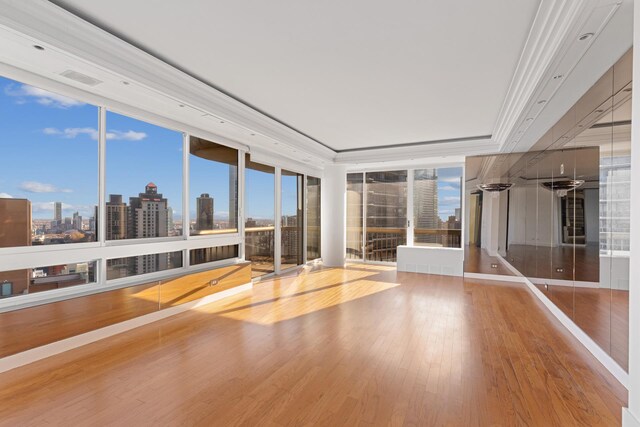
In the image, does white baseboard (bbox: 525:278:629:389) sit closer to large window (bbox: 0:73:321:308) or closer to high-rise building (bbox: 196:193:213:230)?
large window (bbox: 0:73:321:308)

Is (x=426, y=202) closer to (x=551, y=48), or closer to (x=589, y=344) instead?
(x=589, y=344)

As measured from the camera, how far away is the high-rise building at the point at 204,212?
15.7 ft

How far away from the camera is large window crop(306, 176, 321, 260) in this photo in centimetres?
776

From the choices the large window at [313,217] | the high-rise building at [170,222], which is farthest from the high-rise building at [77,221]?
the large window at [313,217]

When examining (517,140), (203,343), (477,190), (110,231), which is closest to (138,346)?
(203,343)

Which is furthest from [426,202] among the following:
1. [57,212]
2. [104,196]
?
[57,212]

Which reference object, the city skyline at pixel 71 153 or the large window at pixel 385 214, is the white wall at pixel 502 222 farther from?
the city skyline at pixel 71 153

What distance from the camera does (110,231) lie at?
3.60 meters

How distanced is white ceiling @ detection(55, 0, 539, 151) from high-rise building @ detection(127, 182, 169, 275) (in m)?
1.75

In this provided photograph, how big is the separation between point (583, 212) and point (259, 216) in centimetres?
496

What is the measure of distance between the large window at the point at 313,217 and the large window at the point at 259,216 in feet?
4.73

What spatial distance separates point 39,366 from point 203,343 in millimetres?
1342

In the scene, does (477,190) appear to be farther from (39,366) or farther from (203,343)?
(39,366)

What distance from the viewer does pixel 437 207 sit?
7270mm
